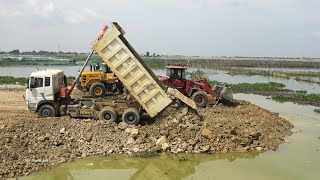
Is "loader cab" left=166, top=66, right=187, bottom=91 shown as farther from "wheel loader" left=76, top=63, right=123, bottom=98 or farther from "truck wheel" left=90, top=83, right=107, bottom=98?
"truck wheel" left=90, top=83, right=107, bottom=98

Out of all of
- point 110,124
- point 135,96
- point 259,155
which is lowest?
point 259,155

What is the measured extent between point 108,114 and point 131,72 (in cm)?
200

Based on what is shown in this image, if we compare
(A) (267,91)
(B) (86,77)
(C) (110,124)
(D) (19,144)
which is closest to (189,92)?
(B) (86,77)

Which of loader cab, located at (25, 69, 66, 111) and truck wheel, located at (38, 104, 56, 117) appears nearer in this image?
loader cab, located at (25, 69, 66, 111)

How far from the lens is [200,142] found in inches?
557

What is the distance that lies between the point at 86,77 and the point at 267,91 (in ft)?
65.0

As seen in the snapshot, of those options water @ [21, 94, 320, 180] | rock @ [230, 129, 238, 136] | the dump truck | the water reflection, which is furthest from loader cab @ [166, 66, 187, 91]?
the water reflection

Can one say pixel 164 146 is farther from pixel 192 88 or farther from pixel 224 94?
pixel 224 94

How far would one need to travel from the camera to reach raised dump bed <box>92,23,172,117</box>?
48.6 ft

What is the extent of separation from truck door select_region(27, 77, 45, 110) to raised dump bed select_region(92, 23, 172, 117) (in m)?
2.74

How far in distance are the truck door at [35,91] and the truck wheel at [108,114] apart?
254 centimetres

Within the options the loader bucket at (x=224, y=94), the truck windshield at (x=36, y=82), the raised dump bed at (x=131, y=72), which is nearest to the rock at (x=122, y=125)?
the raised dump bed at (x=131, y=72)

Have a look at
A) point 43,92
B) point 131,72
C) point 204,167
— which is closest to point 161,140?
point 204,167

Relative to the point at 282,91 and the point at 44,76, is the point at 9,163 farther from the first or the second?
the point at 282,91
